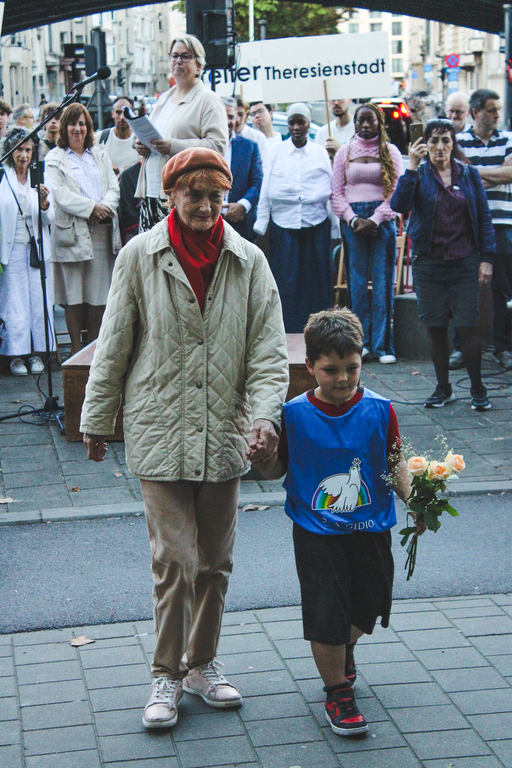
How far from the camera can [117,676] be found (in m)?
4.06

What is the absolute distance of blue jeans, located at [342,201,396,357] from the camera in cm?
959

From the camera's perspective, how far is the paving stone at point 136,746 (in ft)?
11.4

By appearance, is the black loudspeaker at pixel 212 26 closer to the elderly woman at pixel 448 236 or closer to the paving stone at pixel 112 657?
the elderly woman at pixel 448 236

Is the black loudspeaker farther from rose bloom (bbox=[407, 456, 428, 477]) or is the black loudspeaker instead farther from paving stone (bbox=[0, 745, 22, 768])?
paving stone (bbox=[0, 745, 22, 768])

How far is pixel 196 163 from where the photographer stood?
Answer: 3.50m

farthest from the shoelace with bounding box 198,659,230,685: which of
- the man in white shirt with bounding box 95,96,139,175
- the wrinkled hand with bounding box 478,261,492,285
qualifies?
the man in white shirt with bounding box 95,96,139,175

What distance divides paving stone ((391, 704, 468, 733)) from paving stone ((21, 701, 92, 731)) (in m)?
1.10

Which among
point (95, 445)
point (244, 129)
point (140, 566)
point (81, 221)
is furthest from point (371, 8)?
point (95, 445)

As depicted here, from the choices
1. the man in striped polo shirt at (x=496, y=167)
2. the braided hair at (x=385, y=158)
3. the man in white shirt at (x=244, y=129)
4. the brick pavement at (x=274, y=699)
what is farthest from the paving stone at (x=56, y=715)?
the man in white shirt at (x=244, y=129)

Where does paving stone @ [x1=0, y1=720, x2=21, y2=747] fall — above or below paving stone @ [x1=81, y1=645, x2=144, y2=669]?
above

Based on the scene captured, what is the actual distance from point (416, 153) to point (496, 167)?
1913 millimetres

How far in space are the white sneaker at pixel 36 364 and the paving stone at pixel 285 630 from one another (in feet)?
17.9

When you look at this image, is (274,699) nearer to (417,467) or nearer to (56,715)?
(56,715)

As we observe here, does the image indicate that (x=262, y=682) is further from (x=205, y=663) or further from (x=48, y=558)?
(x=48, y=558)
